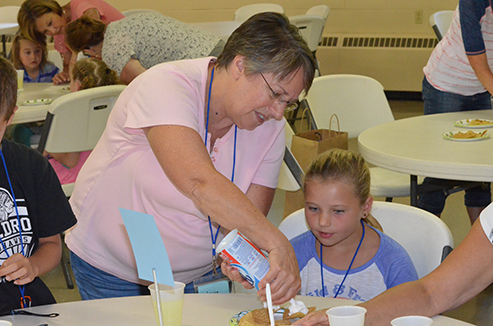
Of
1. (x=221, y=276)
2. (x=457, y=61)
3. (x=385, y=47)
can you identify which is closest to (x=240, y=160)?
(x=221, y=276)

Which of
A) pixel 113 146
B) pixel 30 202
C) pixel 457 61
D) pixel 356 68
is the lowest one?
pixel 356 68

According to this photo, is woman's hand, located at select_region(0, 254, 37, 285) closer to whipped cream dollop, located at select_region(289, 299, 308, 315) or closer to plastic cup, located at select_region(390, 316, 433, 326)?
whipped cream dollop, located at select_region(289, 299, 308, 315)

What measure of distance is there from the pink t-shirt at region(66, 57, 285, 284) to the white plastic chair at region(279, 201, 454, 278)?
1.08 ft

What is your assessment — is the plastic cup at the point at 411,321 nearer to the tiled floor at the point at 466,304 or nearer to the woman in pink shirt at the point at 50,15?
the tiled floor at the point at 466,304

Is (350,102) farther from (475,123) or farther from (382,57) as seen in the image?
(382,57)

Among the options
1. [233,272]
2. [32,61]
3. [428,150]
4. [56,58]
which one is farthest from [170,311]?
[56,58]

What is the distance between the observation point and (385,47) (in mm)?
7523

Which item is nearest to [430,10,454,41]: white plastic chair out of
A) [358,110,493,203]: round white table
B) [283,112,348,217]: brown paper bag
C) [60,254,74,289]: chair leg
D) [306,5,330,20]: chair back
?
[306,5,330,20]: chair back

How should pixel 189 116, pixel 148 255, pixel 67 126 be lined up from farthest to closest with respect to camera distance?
pixel 67 126 < pixel 189 116 < pixel 148 255

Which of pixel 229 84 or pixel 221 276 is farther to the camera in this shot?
pixel 221 276

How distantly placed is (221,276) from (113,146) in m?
0.43

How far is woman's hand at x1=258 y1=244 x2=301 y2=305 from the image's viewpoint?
1.17 m

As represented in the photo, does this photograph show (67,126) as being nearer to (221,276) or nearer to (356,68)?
(221,276)

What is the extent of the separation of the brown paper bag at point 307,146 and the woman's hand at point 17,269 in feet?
4.83
